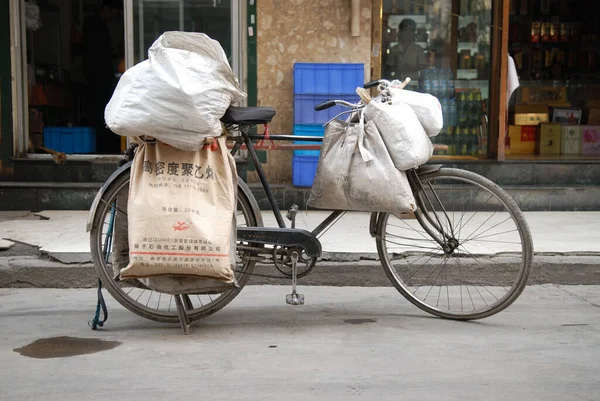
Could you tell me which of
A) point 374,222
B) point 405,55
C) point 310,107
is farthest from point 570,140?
point 374,222

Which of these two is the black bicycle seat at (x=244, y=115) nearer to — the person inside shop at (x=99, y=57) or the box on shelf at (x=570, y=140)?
the person inside shop at (x=99, y=57)

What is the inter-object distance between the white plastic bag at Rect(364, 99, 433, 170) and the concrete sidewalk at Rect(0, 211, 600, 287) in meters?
0.98

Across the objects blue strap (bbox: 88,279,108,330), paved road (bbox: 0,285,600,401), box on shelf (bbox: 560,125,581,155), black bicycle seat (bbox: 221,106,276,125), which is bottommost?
paved road (bbox: 0,285,600,401)

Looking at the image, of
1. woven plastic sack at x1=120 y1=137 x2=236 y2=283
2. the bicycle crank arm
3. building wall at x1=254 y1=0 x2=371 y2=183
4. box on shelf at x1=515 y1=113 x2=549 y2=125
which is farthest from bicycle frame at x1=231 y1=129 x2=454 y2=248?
box on shelf at x1=515 y1=113 x2=549 y2=125

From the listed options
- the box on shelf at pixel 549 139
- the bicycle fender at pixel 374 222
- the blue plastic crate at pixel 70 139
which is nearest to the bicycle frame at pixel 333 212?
the bicycle fender at pixel 374 222

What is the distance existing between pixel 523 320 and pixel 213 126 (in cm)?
223

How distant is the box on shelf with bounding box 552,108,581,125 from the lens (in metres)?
11.0

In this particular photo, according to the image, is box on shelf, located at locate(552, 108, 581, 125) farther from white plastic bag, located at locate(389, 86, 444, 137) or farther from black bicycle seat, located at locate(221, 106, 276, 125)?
black bicycle seat, located at locate(221, 106, 276, 125)

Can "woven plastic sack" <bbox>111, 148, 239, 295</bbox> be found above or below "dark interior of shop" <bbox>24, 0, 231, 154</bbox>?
below

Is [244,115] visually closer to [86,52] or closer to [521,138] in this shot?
[86,52]

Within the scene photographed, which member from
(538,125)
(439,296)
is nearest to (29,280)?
(439,296)

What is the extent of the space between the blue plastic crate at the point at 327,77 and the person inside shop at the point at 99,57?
3.42 metres

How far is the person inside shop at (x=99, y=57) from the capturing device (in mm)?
10375

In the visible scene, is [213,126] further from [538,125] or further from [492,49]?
[538,125]
